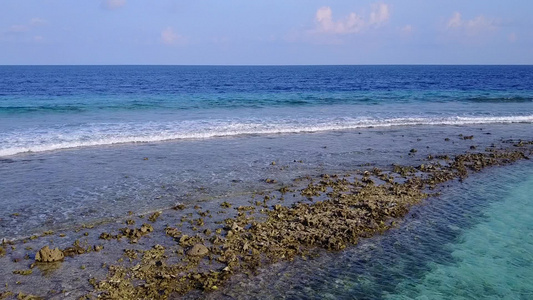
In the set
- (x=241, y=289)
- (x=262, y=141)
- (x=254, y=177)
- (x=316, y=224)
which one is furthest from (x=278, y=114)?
(x=241, y=289)

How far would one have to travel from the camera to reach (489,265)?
8.70 m

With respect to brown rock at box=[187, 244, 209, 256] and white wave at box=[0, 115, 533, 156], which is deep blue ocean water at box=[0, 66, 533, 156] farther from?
brown rock at box=[187, 244, 209, 256]

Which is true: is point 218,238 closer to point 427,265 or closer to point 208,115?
point 427,265

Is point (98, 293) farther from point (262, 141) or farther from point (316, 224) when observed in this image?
point (262, 141)

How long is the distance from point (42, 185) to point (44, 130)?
11.6 meters

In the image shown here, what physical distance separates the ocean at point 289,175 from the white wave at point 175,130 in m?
0.11

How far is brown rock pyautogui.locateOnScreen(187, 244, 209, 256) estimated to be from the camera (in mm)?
8701

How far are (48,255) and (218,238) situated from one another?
3478 mm

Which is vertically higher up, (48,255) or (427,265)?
(48,255)

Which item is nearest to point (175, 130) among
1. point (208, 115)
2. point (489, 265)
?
point (208, 115)

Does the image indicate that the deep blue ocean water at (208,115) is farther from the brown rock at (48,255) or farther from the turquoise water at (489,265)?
the turquoise water at (489,265)

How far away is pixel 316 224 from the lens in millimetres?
10312

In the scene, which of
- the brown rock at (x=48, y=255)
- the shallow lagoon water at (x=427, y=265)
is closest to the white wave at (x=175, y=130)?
the brown rock at (x=48, y=255)

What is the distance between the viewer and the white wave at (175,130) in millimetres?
20281
